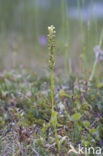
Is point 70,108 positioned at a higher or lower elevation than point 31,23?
lower

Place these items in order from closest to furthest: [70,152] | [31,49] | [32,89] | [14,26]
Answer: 1. [70,152]
2. [32,89]
3. [31,49]
4. [14,26]

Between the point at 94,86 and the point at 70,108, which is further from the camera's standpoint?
the point at 94,86

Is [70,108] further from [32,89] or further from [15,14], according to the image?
[15,14]

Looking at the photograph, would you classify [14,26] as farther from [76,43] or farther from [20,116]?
[20,116]

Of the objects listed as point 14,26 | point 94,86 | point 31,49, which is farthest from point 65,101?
point 14,26

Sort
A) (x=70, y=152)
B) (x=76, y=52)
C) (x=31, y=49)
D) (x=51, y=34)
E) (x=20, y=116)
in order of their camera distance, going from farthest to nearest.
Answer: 1. (x=31, y=49)
2. (x=76, y=52)
3. (x=20, y=116)
4. (x=70, y=152)
5. (x=51, y=34)

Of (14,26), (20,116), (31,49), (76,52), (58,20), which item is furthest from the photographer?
(58,20)

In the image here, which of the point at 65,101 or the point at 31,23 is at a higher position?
the point at 31,23

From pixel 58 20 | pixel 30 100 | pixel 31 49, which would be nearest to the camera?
pixel 30 100

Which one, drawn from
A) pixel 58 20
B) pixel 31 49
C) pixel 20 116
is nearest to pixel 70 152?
pixel 20 116
